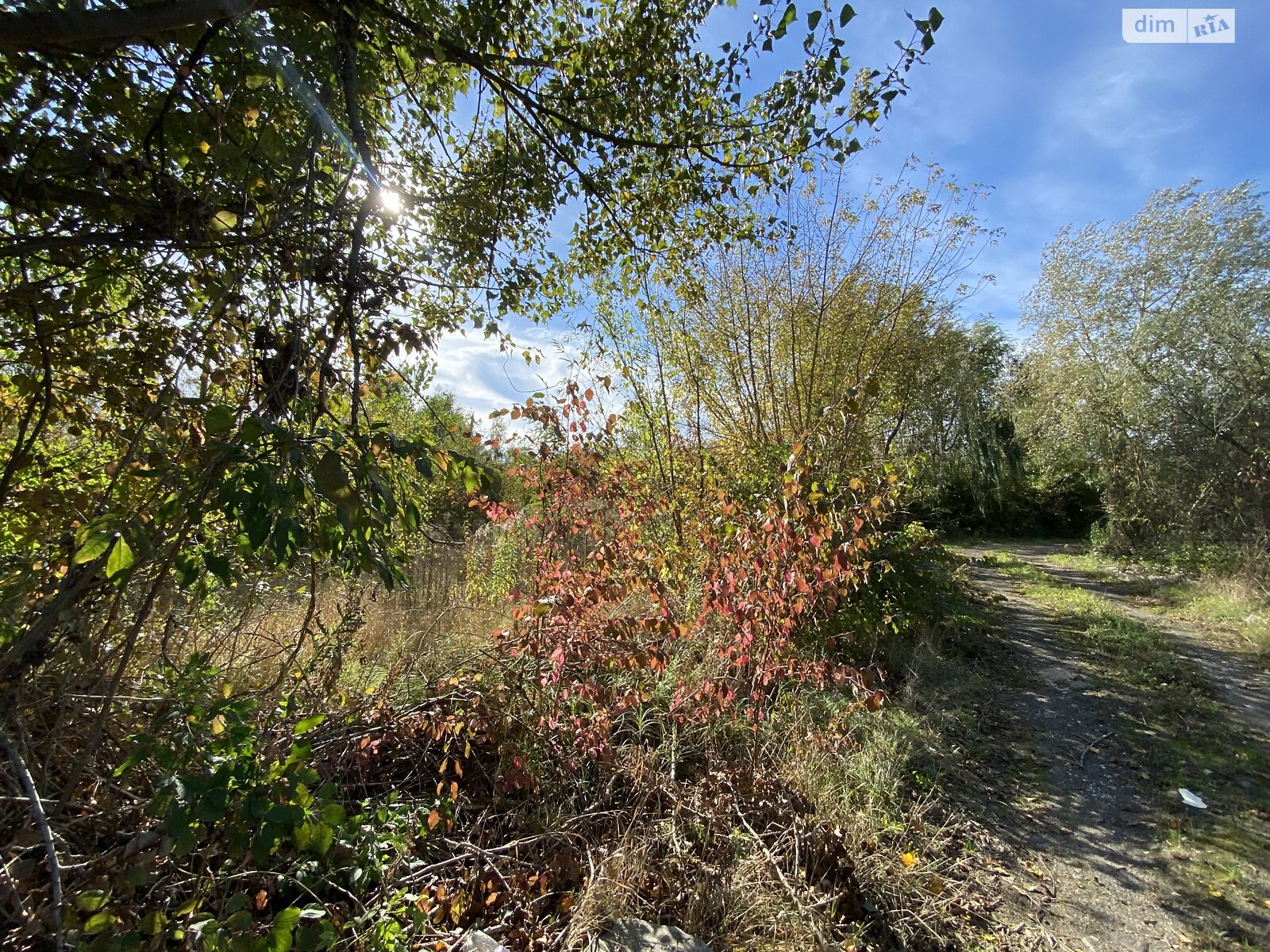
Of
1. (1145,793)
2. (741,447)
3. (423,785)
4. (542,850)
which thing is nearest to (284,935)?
(542,850)

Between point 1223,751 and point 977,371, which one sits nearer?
point 1223,751

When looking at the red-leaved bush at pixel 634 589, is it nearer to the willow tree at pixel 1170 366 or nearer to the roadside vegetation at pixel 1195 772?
the roadside vegetation at pixel 1195 772

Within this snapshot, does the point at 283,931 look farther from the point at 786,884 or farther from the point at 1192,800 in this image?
the point at 1192,800

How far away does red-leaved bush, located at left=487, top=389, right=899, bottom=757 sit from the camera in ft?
9.12

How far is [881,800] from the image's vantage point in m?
3.18

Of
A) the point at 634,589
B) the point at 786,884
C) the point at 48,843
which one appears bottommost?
the point at 786,884

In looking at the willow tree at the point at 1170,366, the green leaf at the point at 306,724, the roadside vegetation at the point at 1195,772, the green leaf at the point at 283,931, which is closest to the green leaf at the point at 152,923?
the green leaf at the point at 283,931

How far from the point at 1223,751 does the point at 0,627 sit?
6530 mm

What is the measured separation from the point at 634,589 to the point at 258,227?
2.31 m

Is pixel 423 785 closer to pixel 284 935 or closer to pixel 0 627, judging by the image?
pixel 284 935

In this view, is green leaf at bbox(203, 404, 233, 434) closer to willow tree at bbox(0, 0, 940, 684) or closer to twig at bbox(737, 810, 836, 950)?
willow tree at bbox(0, 0, 940, 684)

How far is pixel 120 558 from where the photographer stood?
3.45 feet

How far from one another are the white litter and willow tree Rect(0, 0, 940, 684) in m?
4.44

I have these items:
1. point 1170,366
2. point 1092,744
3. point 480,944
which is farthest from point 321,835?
point 1170,366
